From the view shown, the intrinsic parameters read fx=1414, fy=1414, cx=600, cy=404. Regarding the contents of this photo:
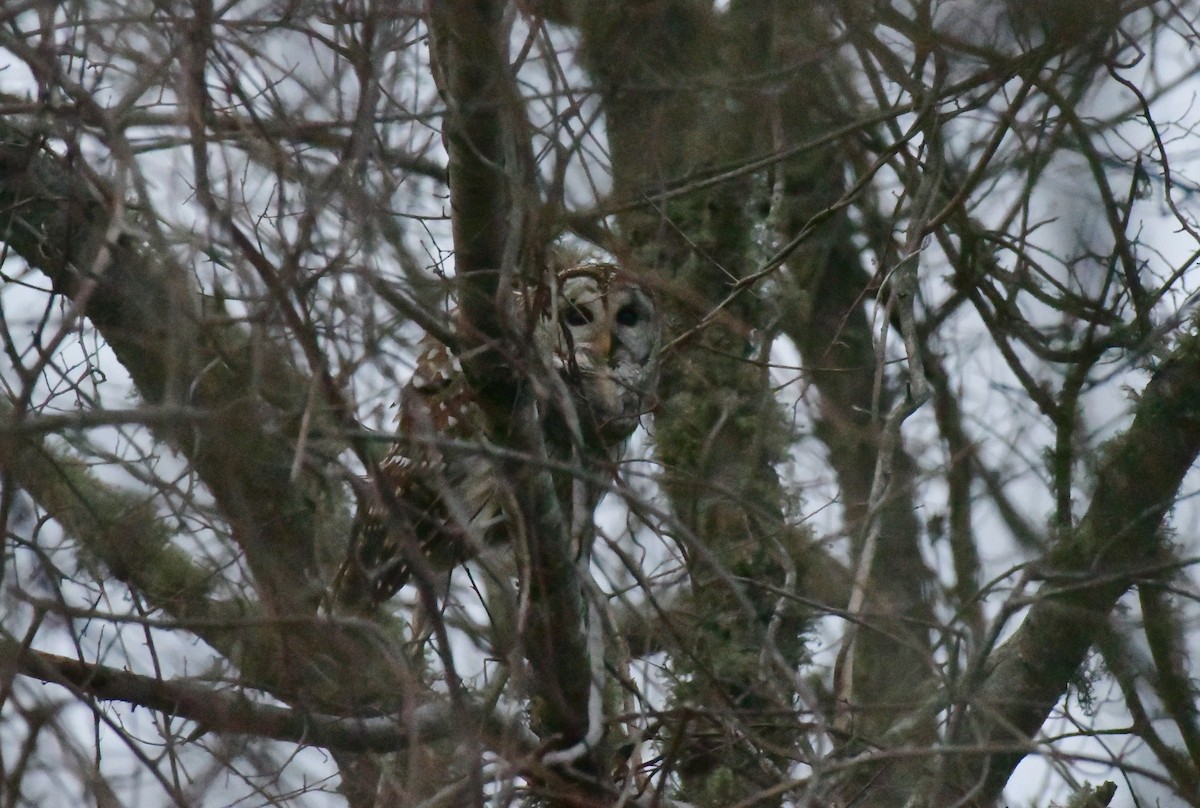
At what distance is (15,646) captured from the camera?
88.8 inches

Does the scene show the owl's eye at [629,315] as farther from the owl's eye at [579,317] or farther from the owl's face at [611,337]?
the owl's eye at [579,317]

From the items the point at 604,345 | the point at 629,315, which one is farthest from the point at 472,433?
the point at 629,315

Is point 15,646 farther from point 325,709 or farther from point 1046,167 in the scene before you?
point 1046,167

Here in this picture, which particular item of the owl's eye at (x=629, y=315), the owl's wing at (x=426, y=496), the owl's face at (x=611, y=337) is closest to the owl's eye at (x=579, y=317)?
the owl's face at (x=611, y=337)

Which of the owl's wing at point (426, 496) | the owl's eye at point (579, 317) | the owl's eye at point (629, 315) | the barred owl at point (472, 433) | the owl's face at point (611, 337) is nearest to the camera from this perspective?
the owl's wing at point (426, 496)

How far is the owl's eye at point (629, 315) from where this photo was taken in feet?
13.3

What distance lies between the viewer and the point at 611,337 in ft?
13.1

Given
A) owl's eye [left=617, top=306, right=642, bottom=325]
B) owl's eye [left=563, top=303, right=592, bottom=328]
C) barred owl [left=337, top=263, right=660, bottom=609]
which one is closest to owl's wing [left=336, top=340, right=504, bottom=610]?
barred owl [left=337, top=263, right=660, bottom=609]

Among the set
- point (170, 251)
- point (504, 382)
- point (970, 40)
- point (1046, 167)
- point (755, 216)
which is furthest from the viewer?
point (755, 216)

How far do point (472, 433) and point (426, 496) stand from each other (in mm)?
271

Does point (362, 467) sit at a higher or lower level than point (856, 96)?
lower

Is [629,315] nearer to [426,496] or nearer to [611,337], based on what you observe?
[611,337]

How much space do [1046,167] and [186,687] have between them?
8.46ft

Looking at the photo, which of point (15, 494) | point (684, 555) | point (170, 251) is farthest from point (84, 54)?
point (684, 555)
